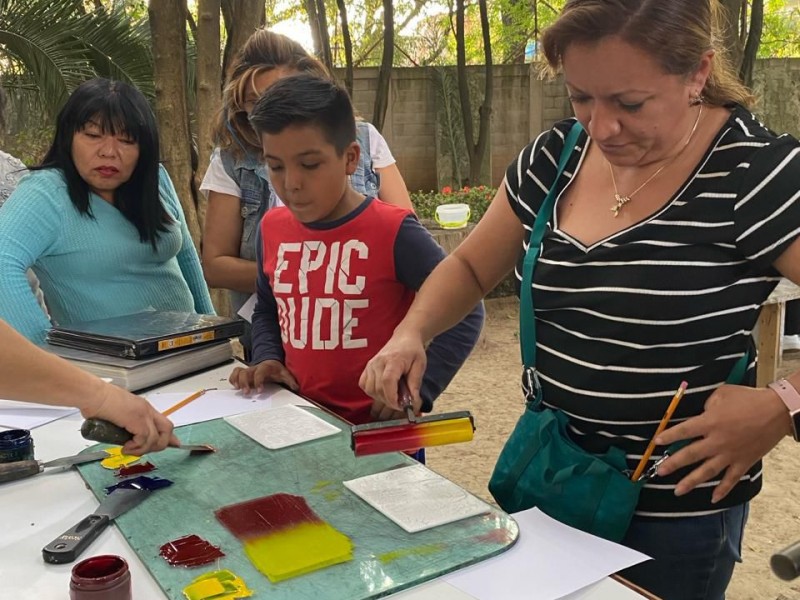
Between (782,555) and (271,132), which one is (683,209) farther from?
(271,132)

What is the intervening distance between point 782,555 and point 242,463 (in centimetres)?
93

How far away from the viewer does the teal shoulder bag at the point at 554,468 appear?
124 centimetres

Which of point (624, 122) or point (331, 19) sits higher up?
point (331, 19)

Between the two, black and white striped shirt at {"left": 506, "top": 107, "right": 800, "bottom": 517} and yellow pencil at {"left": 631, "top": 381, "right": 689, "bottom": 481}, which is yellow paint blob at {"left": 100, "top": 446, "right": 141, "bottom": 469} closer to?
black and white striped shirt at {"left": 506, "top": 107, "right": 800, "bottom": 517}

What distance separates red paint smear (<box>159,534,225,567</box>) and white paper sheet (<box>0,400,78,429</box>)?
70 cm

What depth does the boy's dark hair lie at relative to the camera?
176 centimetres

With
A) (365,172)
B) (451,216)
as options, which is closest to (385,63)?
(451,216)

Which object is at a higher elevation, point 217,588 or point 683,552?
point 217,588

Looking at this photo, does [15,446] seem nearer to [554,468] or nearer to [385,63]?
[554,468]

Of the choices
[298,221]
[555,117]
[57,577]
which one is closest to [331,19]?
[555,117]

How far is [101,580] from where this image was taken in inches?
A: 36.1

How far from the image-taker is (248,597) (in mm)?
971

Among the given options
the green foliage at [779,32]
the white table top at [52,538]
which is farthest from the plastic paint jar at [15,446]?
the green foliage at [779,32]

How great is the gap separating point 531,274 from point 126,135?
53.3 inches
